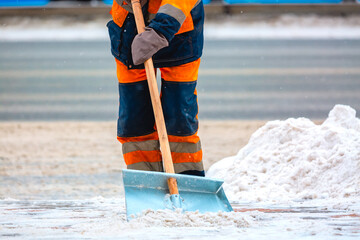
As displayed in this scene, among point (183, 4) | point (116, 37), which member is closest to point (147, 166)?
point (116, 37)

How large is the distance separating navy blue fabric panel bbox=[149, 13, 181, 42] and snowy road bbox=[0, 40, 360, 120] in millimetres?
3501

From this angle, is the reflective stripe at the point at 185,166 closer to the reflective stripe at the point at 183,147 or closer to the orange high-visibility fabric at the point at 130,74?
the reflective stripe at the point at 183,147

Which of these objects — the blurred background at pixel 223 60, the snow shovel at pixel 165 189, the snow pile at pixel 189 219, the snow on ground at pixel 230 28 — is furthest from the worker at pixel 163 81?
the snow on ground at pixel 230 28

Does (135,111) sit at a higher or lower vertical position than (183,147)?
higher

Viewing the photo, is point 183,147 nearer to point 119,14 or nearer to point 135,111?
point 135,111

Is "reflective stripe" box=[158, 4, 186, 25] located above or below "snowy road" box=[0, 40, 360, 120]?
above

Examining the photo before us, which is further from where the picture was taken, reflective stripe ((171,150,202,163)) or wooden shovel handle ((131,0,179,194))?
reflective stripe ((171,150,202,163))

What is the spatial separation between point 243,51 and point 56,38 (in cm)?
376

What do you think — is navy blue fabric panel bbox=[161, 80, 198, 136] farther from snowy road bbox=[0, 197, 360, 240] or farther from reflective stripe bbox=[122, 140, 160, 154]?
snowy road bbox=[0, 197, 360, 240]

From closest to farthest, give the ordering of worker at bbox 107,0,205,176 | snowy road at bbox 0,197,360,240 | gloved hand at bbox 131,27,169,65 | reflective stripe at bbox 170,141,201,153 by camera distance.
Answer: snowy road at bbox 0,197,360,240 → gloved hand at bbox 131,27,169,65 → worker at bbox 107,0,205,176 → reflective stripe at bbox 170,141,201,153

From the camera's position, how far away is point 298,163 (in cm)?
373

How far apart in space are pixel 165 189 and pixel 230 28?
367 inches

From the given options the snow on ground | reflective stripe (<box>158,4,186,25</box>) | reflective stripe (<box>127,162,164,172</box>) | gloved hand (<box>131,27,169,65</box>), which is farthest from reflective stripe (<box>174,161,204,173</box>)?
the snow on ground

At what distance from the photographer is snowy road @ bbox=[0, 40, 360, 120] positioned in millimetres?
6699
